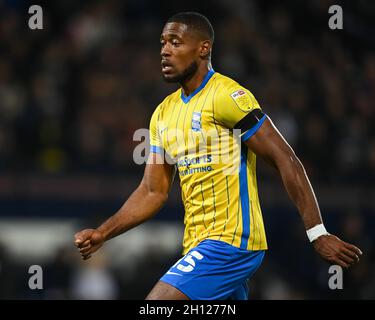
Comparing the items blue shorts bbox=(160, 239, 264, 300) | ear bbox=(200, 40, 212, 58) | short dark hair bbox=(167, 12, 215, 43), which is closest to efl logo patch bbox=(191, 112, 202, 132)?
ear bbox=(200, 40, 212, 58)

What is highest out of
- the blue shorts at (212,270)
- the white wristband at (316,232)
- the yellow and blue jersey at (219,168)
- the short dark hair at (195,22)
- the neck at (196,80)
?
the short dark hair at (195,22)

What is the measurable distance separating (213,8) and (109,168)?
3.98 m

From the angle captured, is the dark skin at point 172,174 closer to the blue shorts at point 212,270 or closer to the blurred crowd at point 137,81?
the blue shorts at point 212,270

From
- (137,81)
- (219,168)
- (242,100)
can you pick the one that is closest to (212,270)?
(219,168)

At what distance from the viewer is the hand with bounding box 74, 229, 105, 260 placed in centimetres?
591

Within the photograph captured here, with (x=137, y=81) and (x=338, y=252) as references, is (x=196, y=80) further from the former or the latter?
(x=137, y=81)

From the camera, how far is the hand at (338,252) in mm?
5273

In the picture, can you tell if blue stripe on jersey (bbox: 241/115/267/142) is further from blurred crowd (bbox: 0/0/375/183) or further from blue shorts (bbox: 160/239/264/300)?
blurred crowd (bbox: 0/0/375/183)

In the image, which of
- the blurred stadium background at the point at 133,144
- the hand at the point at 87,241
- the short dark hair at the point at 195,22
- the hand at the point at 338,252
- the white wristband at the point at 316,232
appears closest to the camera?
the hand at the point at 338,252

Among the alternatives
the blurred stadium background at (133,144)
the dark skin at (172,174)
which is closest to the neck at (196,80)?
the dark skin at (172,174)

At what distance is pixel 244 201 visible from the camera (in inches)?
232

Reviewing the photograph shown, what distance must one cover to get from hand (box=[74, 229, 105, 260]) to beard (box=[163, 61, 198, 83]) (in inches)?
42.5

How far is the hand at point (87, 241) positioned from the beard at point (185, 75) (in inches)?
42.5

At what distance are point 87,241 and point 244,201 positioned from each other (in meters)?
1.01
